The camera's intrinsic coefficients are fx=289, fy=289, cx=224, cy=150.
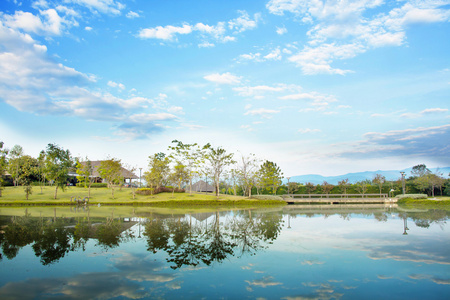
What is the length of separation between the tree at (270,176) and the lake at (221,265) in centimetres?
3502

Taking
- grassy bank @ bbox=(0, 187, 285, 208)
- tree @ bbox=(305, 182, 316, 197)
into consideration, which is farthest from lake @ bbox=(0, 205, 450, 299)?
tree @ bbox=(305, 182, 316, 197)

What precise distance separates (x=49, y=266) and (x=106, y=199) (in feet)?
106

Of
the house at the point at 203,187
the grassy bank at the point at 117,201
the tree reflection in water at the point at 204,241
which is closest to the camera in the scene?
the tree reflection in water at the point at 204,241

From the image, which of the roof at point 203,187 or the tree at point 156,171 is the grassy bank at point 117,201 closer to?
the tree at point 156,171

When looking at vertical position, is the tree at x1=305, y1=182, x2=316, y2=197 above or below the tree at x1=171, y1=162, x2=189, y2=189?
below

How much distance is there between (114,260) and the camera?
9.66 m

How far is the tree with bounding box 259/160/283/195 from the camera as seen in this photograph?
5025 cm

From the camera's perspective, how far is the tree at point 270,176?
50.2 metres

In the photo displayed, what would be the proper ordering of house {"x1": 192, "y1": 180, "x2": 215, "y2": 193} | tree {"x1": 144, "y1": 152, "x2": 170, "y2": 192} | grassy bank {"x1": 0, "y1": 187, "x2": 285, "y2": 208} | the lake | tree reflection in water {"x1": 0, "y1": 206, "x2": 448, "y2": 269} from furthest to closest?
house {"x1": 192, "y1": 180, "x2": 215, "y2": 193}, tree {"x1": 144, "y1": 152, "x2": 170, "y2": 192}, grassy bank {"x1": 0, "y1": 187, "x2": 285, "y2": 208}, tree reflection in water {"x1": 0, "y1": 206, "x2": 448, "y2": 269}, the lake

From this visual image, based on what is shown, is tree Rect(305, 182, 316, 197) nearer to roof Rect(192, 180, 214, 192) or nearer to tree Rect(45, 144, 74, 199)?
roof Rect(192, 180, 214, 192)

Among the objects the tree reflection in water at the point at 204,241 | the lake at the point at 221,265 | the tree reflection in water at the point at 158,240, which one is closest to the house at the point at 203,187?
the tree reflection in water at the point at 158,240

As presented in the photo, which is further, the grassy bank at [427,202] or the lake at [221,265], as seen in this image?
the grassy bank at [427,202]

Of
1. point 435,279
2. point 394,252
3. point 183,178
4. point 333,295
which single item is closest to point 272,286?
point 333,295

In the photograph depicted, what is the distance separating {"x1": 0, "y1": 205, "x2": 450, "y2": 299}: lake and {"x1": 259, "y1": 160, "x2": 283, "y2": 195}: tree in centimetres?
3502
